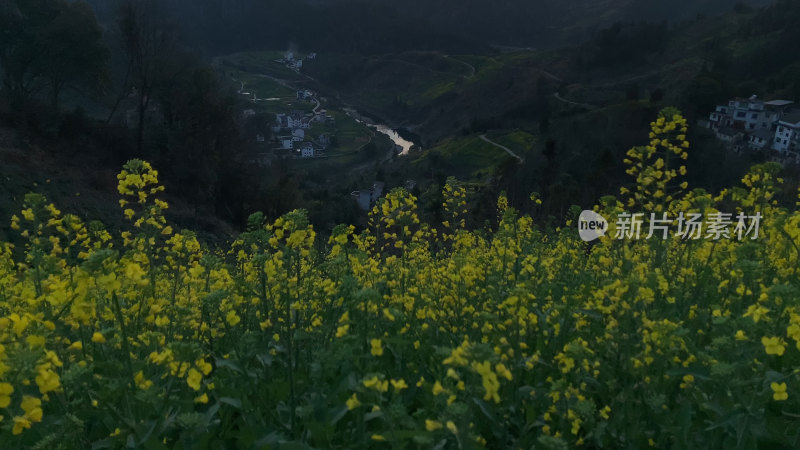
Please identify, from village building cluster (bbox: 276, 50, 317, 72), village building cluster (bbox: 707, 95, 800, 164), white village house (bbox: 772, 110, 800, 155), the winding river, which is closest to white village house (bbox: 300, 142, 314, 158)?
the winding river

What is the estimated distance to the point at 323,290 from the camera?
5152mm

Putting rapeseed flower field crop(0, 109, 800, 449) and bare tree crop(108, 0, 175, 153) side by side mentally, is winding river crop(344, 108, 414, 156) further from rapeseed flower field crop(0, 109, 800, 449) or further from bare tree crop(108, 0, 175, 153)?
rapeseed flower field crop(0, 109, 800, 449)

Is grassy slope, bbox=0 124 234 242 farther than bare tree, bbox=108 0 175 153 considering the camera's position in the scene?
No

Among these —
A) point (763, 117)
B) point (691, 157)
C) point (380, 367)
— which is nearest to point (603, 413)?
point (380, 367)

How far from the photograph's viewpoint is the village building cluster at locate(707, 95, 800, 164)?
172 ft

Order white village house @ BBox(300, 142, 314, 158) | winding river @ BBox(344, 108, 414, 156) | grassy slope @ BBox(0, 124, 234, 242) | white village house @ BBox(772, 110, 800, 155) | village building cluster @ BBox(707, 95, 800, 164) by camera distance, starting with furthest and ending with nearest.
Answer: winding river @ BBox(344, 108, 414, 156) < white village house @ BBox(300, 142, 314, 158) < village building cluster @ BBox(707, 95, 800, 164) < white village house @ BBox(772, 110, 800, 155) < grassy slope @ BBox(0, 124, 234, 242)

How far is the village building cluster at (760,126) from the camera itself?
5234 centimetres

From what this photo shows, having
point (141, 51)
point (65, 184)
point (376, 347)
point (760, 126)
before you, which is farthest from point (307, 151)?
point (376, 347)

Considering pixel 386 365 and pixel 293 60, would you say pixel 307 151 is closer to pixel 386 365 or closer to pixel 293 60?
pixel 293 60

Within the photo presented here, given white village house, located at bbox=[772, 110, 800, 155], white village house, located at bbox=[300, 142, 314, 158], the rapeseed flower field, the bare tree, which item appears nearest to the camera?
the rapeseed flower field

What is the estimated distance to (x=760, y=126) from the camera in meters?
56.7

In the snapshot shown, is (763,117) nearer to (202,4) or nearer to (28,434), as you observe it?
(28,434)

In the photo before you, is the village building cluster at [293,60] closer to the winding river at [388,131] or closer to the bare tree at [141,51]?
the winding river at [388,131]

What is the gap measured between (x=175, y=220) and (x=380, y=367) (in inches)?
→ 1074
